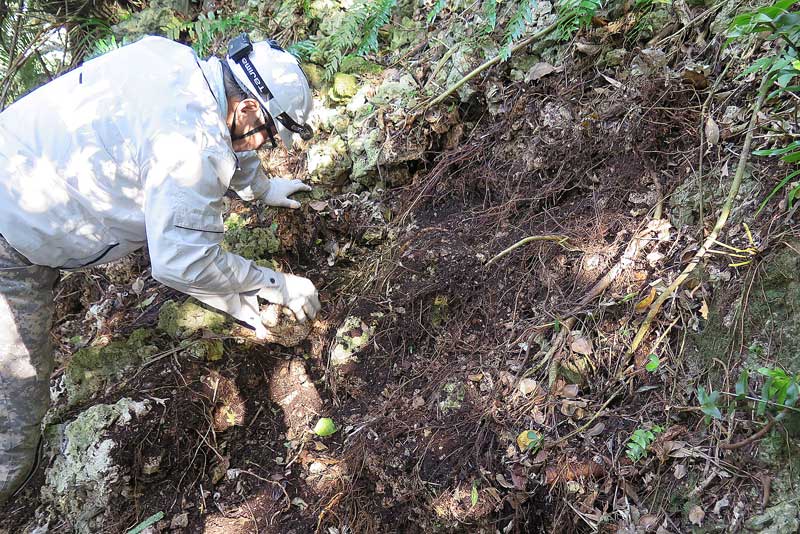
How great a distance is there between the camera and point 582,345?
250 centimetres

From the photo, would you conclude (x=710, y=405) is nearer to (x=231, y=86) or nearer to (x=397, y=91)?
(x=231, y=86)

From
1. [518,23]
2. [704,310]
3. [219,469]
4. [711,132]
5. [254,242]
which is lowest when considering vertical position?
[219,469]

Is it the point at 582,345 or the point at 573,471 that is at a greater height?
the point at 582,345

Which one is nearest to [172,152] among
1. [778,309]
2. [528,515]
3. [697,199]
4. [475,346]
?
[475,346]

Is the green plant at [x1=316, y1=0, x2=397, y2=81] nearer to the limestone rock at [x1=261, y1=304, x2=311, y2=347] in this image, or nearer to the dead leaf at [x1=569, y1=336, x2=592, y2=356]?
the limestone rock at [x1=261, y1=304, x2=311, y2=347]

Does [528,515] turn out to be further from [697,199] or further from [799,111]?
[799,111]

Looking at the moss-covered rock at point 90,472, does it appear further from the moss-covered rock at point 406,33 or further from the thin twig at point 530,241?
the moss-covered rock at point 406,33

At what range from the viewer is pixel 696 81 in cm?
277

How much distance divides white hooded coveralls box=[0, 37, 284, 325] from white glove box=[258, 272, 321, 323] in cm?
41

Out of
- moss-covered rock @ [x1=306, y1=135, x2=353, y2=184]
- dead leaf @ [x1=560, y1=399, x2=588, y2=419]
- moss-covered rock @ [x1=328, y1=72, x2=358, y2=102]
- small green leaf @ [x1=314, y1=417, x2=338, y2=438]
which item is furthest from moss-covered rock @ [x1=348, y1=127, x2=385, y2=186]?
dead leaf @ [x1=560, y1=399, x2=588, y2=419]

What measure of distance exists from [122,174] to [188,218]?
0.50 metres

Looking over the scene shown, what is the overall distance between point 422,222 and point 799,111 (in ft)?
6.95

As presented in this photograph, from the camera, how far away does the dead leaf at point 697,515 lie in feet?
6.39

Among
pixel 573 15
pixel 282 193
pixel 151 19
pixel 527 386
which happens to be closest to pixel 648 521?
pixel 527 386
